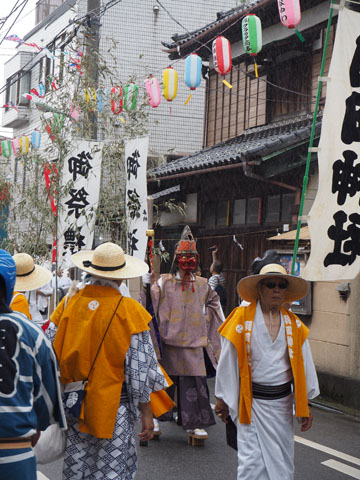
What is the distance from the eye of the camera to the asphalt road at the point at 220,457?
5551 millimetres

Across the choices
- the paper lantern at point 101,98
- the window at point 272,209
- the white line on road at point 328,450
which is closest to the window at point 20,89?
the paper lantern at point 101,98

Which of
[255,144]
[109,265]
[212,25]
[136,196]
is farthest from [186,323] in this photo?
[212,25]

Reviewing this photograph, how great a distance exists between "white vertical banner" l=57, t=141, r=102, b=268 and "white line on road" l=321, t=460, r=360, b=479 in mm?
5146

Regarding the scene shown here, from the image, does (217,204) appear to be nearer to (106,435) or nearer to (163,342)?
(163,342)

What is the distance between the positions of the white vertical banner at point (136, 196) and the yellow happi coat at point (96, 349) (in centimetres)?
496

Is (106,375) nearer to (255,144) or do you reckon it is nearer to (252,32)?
(252,32)

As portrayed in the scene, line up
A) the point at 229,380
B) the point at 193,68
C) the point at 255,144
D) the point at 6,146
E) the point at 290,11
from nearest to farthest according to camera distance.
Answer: the point at 229,380 < the point at 290,11 < the point at 193,68 < the point at 255,144 < the point at 6,146

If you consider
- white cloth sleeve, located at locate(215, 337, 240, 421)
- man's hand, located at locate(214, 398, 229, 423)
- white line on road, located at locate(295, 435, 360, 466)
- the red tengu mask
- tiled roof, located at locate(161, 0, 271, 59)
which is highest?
tiled roof, located at locate(161, 0, 271, 59)

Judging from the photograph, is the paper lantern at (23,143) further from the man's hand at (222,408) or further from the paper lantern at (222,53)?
the man's hand at (222,408)

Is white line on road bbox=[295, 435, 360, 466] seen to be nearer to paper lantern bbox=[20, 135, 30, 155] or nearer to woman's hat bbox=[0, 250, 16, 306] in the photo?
woman's hat bbox=[0, 250, 16, 306]

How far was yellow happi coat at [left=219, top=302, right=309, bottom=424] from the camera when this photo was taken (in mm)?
4410

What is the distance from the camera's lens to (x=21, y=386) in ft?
9.10

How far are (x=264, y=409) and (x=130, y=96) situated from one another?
27.2ft

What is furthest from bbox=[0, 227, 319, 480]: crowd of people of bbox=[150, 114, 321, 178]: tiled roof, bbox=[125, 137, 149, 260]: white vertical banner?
bbox=[150, 114, 321, 178]: tiled roof
